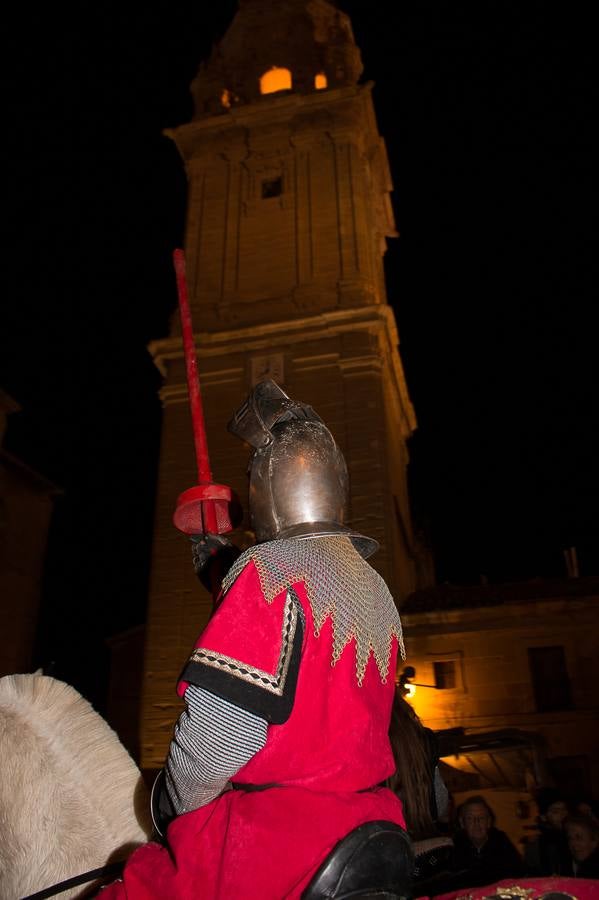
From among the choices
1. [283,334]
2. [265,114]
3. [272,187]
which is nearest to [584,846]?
[283,334]

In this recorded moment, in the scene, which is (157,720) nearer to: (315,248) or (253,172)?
(315,248)

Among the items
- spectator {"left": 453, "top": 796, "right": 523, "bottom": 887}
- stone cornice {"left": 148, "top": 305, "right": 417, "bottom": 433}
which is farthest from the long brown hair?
stone cornice {"left": 148, "top": 305, "right": 417, "bottom": 433}

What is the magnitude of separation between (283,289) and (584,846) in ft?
56.0

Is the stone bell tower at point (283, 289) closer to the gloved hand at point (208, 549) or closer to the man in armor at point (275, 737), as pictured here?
the gloved hand at point (208, 549)

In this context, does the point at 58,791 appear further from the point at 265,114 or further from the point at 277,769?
the point at 265,114

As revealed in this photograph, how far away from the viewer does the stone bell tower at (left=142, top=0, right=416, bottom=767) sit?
1719 centimetres

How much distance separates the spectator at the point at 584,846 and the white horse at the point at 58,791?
14.8 feet

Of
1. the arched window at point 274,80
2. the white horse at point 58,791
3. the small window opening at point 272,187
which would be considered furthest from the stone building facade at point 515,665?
the arched window at point 274,80

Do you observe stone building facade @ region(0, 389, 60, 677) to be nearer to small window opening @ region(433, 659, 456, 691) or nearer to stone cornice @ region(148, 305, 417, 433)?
stone cornice @ region(148, 305, 417, 433)

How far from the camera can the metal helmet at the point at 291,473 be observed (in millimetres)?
2760

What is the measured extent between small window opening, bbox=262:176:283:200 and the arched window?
5.43 meters

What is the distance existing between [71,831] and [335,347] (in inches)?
677

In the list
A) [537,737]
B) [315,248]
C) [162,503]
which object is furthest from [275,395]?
[315,248]

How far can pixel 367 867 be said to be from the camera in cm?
208
